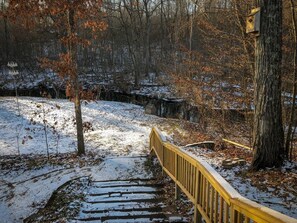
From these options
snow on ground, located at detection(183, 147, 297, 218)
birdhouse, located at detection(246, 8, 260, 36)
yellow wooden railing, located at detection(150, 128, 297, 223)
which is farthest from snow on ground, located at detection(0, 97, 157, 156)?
birdhouse, located at detection(246, 8, 260, 36)

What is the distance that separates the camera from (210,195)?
3775 mm

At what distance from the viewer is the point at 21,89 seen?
30594 mm

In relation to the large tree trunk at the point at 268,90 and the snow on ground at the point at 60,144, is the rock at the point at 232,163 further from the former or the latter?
the snow on ground at the point at 60,144

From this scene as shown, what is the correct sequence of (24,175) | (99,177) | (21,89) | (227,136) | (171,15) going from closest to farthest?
(99,177) → (24,175) → (227,136) → (21,89) → (171,15)

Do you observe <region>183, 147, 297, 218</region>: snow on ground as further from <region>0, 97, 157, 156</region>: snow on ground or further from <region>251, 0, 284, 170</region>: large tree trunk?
<region>0, 97, 157, 156</region>: snow on ground

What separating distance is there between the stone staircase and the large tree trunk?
2249 mm

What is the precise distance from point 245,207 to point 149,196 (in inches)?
146

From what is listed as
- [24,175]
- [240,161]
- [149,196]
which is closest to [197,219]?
[149,196]

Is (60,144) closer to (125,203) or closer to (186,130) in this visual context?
(186,130)

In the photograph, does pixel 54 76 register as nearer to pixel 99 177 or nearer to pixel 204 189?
pixel 99 177

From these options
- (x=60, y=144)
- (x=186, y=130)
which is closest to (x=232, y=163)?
(x=186, y=130)

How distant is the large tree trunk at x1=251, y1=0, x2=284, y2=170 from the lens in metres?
5.30

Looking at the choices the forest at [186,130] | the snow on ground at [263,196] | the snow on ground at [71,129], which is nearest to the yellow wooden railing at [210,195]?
the forest at [186,130]

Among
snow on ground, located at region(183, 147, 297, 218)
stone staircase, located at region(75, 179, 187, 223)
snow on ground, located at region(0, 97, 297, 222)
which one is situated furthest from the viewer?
snow on ground, located at region(0, 97, 297, 222)
